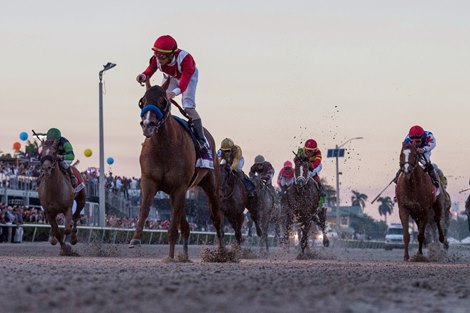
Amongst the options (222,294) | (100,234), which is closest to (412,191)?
(222,294)

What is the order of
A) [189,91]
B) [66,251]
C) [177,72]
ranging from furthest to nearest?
[66,251] → [189,91] → [177,72]

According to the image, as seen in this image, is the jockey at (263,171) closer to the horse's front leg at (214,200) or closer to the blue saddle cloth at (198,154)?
the horse's front leg at (214,200)

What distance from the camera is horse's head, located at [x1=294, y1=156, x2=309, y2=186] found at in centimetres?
2273

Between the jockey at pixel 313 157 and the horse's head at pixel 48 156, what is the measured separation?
20.2 ft

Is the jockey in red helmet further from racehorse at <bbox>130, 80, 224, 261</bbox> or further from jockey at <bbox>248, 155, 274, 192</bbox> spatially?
racehorse at <bbox>130, 80, 224, 261</bbox>

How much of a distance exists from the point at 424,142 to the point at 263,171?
261 inches

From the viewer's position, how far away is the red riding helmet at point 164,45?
47.6 feet

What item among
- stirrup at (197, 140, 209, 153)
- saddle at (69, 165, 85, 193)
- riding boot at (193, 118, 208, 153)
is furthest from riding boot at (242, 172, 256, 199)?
riding boot at (193, 118, 208, 153)

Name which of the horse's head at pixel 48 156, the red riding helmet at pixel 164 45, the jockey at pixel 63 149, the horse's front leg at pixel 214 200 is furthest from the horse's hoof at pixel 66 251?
the red riding helmet at pixel 164 45

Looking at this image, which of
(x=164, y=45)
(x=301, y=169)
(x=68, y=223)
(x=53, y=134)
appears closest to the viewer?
(x=164, y=45)

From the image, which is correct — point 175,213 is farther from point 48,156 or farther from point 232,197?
point 232,197

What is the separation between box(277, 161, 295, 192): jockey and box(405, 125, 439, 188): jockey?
14.7ft

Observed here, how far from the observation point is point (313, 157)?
24344 millimetres

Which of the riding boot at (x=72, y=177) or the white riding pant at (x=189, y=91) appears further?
the riding boot at (x=72, y=177)
